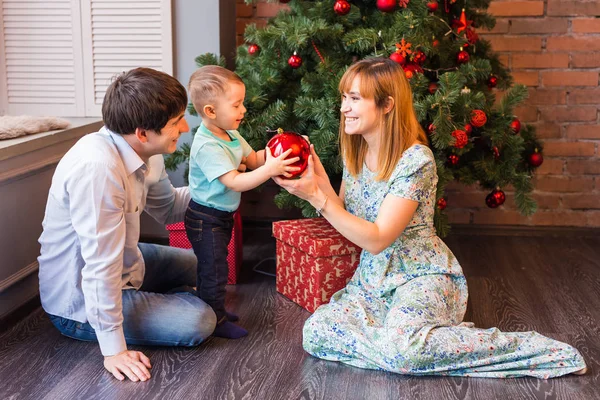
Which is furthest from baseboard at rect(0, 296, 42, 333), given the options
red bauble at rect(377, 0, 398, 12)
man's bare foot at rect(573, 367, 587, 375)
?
man's bare foot at rect(573, 367, 587, 375)

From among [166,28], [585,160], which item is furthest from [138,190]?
[585,160]

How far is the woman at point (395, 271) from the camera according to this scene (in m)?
2.10

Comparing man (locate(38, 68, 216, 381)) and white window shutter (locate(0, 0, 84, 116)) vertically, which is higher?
white window shutter (locate(0, 0, 84, 116))

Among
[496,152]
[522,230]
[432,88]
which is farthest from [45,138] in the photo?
[522,230]

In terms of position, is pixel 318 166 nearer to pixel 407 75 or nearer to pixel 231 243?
pixel 407 75

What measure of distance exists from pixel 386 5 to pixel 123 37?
1268mm

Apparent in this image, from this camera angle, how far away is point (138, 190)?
2338 mm

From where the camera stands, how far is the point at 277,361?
→ 2.20 metres

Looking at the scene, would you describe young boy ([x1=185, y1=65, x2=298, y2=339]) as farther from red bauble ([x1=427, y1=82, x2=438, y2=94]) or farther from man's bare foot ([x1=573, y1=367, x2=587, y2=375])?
man's bare foot ([x1=573, y1=367, x2=587, y2=375])

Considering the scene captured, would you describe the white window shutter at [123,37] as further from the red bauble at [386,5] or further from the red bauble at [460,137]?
the red bauble at [460,137]

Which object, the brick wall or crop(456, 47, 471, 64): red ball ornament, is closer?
crop(456, 47, 471, 64): red ball ornament

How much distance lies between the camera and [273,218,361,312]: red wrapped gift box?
256cm

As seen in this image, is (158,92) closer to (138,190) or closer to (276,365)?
(138,190)

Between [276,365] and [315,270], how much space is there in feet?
1.59
